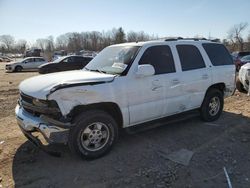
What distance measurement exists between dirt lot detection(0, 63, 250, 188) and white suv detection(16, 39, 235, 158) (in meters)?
0.39

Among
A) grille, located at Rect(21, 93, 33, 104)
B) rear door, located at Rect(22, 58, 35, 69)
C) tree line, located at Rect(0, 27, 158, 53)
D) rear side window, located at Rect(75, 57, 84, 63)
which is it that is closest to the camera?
grille, located at Rect(21, 93, 33, 104)

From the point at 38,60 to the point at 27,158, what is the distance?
25.2 metres

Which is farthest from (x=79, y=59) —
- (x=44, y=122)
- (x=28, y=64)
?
(x=44, y=122)

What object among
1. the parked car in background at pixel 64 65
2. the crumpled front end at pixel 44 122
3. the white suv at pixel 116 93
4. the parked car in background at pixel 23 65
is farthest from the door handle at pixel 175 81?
the parked car in background at pixel 23 65

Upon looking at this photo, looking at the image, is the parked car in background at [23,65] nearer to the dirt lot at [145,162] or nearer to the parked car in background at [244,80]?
the parked car in background at [244,80]

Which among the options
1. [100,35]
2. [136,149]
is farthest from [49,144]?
[100,35]

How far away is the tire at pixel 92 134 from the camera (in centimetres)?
432

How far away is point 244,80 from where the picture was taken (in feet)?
32.5

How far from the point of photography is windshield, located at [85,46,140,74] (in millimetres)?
5039

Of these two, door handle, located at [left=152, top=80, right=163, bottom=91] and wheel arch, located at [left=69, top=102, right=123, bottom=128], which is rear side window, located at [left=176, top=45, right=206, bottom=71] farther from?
wheel arch, located at [left=69, top=102, right=123, bottom=128]

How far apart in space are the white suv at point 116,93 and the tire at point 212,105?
2 centimetres

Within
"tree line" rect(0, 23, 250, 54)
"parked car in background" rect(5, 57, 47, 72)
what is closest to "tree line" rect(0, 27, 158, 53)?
"tree line" rect(0, 23, 250, 54)

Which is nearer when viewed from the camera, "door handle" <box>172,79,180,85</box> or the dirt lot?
the dirt lot

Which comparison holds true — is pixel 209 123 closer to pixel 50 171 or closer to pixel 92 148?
pixel 92 148
